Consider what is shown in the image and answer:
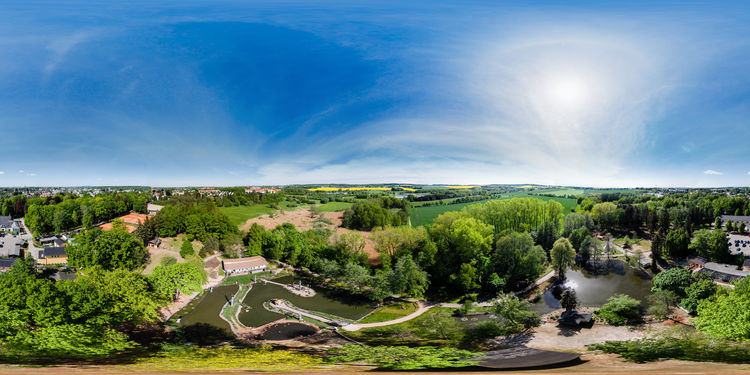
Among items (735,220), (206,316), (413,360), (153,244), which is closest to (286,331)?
(206,316)

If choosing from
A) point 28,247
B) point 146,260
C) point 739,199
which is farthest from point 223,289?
point 739,199

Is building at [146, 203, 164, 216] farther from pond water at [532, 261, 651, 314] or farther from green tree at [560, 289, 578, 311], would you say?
green tree at [560, 289, 578, 311]

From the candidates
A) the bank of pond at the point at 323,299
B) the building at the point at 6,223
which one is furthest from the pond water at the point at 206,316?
the building at the point at 6,223

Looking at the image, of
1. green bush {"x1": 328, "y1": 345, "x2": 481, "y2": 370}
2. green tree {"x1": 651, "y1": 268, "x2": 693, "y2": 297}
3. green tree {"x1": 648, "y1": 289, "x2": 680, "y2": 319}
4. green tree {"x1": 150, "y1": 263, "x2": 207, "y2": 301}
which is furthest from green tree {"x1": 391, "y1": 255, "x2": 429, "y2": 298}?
green tree {"x1": 651, "y1": 268, "x2": 693, "y2": 297}

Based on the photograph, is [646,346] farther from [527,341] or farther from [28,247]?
[28,247]

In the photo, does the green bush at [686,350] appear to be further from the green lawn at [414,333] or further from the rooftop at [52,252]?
the rooftop at [52,252]

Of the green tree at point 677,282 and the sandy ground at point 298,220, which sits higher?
the sandy ground at point 298,220
